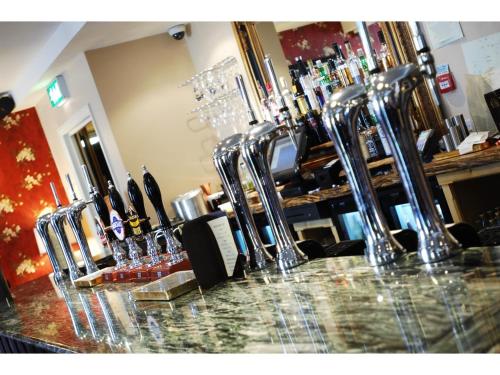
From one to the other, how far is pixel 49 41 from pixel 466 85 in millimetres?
4292

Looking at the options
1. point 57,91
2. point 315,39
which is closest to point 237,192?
point 315,39

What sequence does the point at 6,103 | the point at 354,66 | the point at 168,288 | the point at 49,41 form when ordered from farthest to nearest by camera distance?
the point at 6,103 < the point at 49,41 < the point at 354,66 < the point at 168,288

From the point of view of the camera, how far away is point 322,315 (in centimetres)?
136

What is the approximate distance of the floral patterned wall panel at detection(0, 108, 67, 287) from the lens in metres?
9.11

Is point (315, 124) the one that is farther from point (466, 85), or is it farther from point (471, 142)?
point (471, 142)

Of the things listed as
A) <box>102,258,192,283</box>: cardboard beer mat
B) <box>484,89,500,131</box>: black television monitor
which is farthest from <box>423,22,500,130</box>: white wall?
<box>102,258,192,283</box>: cardboard beer mat

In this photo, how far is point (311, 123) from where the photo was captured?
15.4ft

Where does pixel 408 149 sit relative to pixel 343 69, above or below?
below

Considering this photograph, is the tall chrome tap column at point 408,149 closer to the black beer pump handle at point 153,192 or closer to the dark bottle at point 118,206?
the black beer pump handle at point 153,192

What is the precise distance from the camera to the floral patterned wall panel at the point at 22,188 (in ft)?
29.9

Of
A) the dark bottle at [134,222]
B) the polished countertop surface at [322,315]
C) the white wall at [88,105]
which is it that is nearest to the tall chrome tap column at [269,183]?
the polished countertop surface at [322,315]
